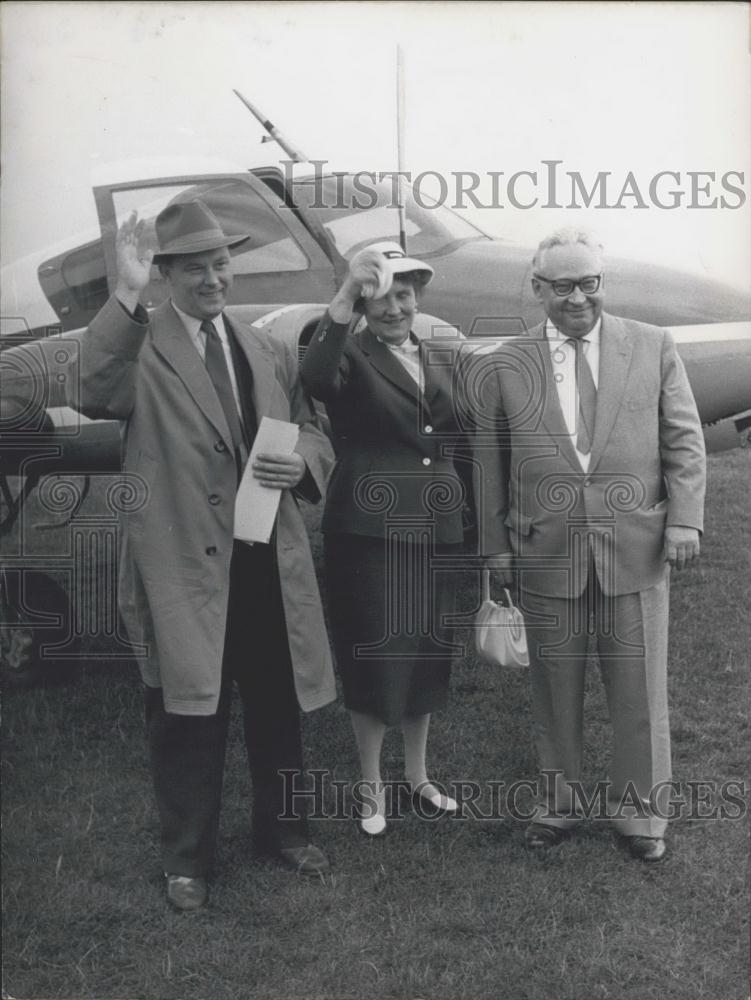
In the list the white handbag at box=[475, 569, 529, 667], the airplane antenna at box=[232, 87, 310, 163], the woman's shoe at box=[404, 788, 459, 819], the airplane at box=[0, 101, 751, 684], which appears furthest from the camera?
the airplane at box=[0, 101, 751, 684]

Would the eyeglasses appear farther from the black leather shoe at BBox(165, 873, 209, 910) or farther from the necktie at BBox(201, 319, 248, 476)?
the black leather shoe at BBox(165, 873, 209, 910)

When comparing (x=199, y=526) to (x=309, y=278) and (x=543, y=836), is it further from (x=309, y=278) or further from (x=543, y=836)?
(x=309, y=278)

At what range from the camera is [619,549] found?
11.8 feet

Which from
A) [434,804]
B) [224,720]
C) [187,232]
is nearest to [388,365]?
[187,232]

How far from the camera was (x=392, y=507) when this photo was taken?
364 centimetres

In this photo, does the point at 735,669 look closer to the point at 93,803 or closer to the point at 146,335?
the point at 93,803

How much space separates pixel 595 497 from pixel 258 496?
3.55 ft

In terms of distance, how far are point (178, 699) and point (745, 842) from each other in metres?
1.99

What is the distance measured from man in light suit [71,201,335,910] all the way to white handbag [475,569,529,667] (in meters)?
0.57

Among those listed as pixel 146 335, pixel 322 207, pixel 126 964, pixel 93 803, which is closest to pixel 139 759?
pixel 93 803

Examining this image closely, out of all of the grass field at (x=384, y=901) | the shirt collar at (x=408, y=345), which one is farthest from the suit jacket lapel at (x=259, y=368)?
the grass field at (x=384, y=901)

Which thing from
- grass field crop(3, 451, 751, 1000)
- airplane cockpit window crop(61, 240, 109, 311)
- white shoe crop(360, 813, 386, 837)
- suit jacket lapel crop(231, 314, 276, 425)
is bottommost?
grass field crop(3, 451, 751, 1000)

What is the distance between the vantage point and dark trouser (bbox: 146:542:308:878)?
3.48 m

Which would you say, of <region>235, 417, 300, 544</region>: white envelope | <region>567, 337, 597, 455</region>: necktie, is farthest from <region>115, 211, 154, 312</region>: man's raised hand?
<region>567, 337, 597, 455</region>: necktie
